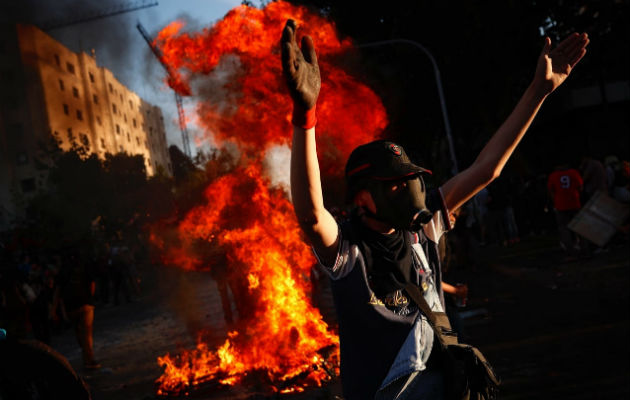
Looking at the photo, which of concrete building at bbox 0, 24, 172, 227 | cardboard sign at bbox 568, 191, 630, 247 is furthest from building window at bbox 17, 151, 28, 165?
cardboard sign at bbox 568, 191, 630, 247

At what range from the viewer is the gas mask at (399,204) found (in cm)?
220

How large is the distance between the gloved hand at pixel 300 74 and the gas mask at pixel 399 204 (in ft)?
1.68

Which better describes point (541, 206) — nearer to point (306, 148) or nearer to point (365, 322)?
point (365, 322)

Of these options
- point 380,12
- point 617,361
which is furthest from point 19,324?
point 380,12

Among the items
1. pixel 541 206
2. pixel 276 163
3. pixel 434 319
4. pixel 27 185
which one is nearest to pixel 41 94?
pixel 276 163

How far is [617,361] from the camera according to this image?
5.39 metres

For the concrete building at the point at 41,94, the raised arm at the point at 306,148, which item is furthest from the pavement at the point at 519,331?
the concrete building at the point at 41,94

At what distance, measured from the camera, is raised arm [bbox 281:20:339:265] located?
167 cm

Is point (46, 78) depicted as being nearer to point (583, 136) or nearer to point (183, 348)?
point (183, 348)

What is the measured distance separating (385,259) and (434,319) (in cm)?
30

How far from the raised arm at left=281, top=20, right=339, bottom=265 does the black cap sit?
0.28 metres

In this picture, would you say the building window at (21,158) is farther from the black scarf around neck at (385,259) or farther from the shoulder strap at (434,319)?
the shoulder strap at (434,319)

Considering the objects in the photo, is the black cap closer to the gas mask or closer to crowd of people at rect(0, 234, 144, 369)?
the gas mask

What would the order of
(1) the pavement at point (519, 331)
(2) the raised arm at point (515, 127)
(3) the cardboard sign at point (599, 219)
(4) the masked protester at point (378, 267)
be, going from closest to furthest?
(4) the masked protester at point (378, 267) → (2) the raised arm at point (515, 127) → (1) the pavement at point (519, 331) → (3) the cardboard sign at point (599, 219)
